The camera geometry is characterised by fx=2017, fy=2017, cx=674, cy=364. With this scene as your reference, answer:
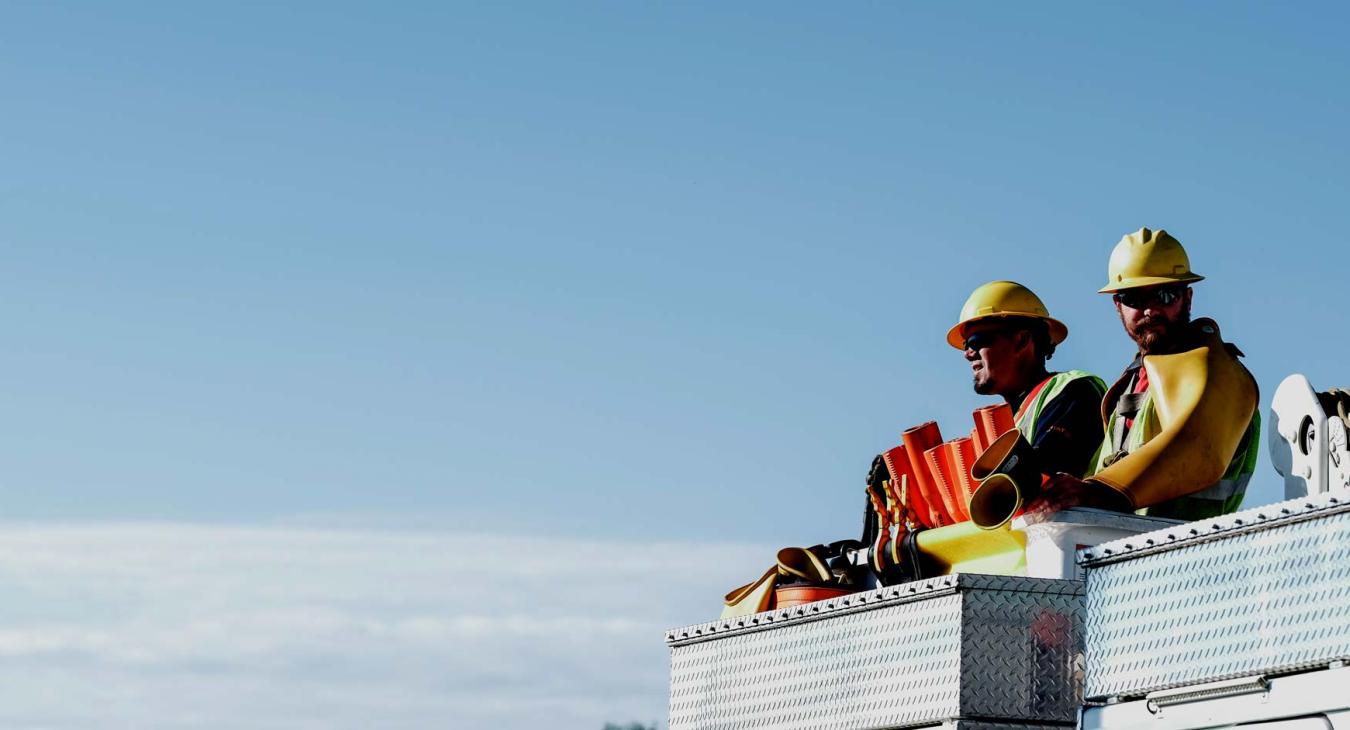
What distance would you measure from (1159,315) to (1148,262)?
237 mm

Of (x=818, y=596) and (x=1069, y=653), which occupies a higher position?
(x=818, y=596)

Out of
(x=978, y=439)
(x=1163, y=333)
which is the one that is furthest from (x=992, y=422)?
(x=1163, y=333)

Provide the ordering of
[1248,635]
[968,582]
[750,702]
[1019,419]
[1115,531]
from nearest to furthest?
1. [1248,635]
2. [968,582]
3. [1115,531]
4. [750,702]
5. [1019,419]

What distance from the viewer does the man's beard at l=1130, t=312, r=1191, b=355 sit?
28.8 feet

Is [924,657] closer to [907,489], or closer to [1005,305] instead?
[907,489]

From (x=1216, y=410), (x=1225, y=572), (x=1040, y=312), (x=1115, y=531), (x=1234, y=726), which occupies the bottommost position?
(x=1234, y=726)

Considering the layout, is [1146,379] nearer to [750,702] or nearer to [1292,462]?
[1292,462]

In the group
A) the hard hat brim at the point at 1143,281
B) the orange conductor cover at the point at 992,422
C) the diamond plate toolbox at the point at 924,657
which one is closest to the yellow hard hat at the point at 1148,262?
the hard hat brim at the point at 1143,281

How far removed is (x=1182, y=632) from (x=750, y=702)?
2541mm

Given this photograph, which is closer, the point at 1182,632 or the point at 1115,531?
the point at 1182,632

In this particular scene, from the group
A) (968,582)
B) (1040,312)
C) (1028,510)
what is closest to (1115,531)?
(1028,510)

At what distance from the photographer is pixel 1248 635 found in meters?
6.41

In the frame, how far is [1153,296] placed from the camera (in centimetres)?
883

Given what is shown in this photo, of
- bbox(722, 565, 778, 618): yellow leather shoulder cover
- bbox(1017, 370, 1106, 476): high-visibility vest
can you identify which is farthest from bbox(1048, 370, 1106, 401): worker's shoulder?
bbox(722, 565, 778, 618): yellow leather shoulder cover
